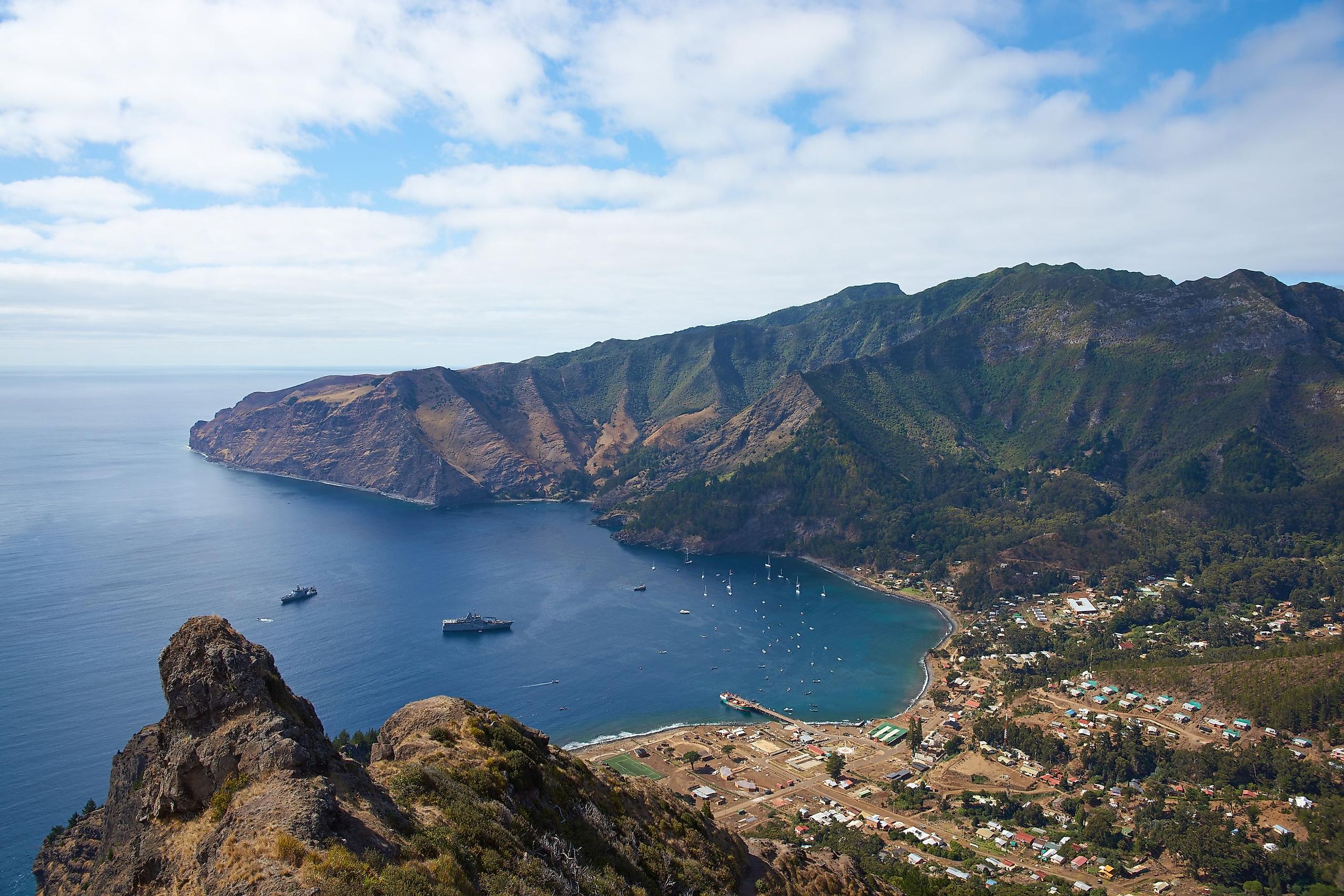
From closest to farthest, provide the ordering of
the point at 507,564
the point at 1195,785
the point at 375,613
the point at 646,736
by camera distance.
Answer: the point at 1195,785 → the point at 646,736 → the point at 375,613 → the point at 507,564

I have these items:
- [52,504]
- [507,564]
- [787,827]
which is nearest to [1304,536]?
[787,827]

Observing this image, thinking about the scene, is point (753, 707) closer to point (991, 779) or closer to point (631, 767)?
point (631, 767)

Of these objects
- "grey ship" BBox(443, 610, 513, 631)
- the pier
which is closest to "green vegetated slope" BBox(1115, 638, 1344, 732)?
the pier

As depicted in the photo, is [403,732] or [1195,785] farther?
[1195,785]

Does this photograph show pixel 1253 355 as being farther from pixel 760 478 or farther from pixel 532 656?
pixel 532 656

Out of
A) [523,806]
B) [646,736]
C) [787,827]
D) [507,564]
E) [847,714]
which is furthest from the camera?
[507,564]

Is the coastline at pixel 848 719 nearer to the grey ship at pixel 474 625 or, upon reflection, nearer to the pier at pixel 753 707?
the pier at pixel 753 707

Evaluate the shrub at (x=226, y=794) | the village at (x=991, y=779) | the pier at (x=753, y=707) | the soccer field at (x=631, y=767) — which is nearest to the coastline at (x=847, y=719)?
the village at (x=991, y=779)
